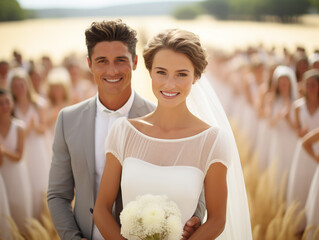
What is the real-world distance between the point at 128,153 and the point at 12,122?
3255mm

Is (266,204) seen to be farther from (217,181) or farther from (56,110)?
(56,110)

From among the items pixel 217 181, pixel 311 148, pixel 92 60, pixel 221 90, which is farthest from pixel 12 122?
pixel 221 90

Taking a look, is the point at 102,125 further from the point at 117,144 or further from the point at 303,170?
the point at 303,170

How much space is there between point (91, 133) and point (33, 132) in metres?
3.84

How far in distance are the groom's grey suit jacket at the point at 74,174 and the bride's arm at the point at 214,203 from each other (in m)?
0.61

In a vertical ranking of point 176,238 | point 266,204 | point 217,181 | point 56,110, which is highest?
point 217,181

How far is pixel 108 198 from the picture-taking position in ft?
6.48

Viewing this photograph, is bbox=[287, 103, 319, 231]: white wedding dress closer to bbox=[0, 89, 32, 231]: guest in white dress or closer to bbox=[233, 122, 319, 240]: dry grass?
bbox=[233, 122, 319, 240]: dry grass

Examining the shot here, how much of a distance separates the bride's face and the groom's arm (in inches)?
33.0

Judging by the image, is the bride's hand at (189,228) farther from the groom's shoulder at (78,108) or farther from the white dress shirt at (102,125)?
the groom's shoulder at (78,108)

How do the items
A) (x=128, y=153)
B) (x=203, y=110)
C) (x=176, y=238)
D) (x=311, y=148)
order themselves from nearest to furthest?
(x=176, y=238) → (x=128, y=153) → (x=203, y=110) → (x=311, y=148)

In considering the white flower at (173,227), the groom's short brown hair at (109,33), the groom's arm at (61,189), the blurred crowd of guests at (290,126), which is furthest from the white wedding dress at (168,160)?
the blurred crowd of guests at (290,126)

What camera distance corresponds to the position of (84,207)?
2270mm

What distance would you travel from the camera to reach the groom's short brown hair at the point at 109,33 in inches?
89.6
